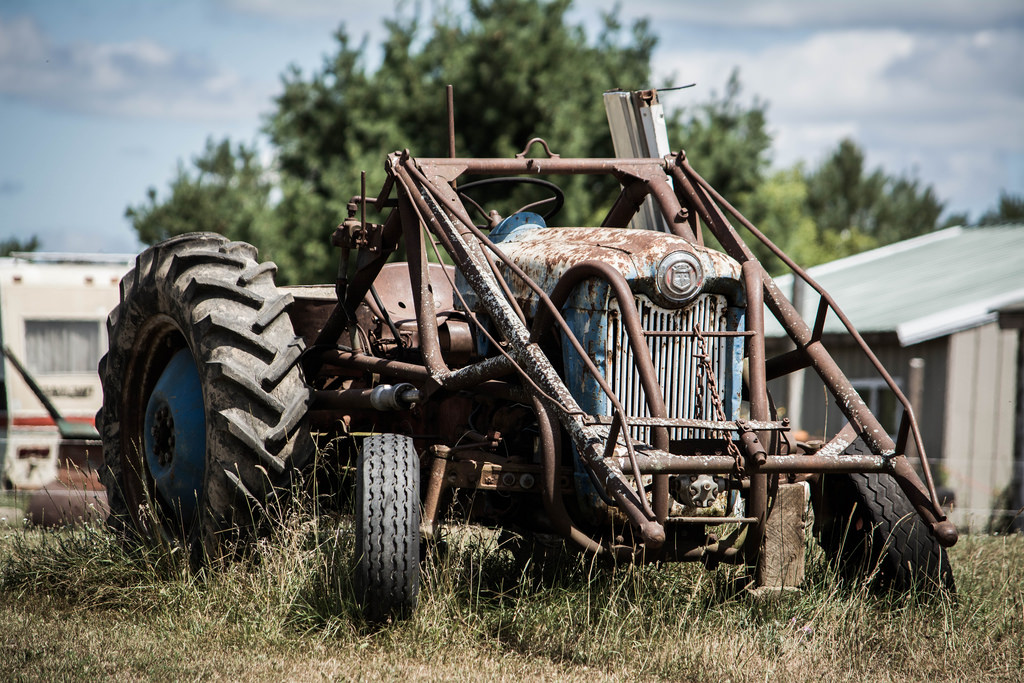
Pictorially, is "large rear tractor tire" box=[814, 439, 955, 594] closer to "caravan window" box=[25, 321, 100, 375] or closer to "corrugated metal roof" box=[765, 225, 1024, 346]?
"corrugated metal roof" box=[765, 225, 1024, 346]

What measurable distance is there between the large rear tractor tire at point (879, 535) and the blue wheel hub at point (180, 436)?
9.99 feet

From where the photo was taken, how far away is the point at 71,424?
12.2m

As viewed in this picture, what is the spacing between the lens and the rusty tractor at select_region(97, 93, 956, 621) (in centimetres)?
414

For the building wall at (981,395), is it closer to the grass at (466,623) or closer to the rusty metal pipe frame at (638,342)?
the grass at (466,623)

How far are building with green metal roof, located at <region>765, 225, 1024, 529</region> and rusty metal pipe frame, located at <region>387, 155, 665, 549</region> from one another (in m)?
8.99

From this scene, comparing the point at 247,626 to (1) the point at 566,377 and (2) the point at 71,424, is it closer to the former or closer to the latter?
(1) the point at 566,377

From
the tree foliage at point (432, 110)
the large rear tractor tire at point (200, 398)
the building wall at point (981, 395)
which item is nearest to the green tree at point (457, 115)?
the tree foliage at point (432, 110)

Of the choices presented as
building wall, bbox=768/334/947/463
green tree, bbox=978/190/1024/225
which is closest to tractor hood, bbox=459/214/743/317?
building wall, bbox=768/334/947/463

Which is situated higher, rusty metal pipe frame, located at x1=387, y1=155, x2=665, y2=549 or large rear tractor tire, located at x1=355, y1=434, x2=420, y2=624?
rusty metal pipe frame, located at x1=387, y1=155, x2=665, y2=549

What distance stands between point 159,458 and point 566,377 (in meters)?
2.40

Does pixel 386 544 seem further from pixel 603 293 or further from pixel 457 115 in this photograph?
pixel 457 115

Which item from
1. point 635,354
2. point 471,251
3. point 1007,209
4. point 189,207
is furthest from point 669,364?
point 1007,209

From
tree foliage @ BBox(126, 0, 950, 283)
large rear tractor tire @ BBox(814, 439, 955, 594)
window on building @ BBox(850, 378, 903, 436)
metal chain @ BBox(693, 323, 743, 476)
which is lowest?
window on building @ BBox(850, 378, 903, 436)

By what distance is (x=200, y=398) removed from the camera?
5387 millimetres
